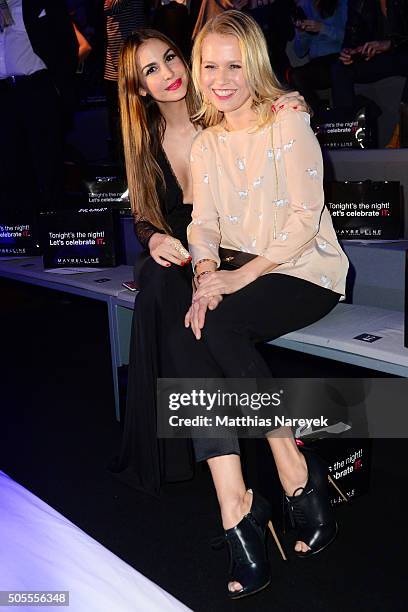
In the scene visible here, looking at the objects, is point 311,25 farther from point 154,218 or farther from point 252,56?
point 252,56

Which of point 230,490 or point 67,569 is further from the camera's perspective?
point 230,490

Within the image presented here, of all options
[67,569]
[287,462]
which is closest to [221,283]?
[287,462]

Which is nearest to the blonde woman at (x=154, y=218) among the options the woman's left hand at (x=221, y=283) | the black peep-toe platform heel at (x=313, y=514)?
the woman's left hand at (x=221, y=283)

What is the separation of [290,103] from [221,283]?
1.86ft

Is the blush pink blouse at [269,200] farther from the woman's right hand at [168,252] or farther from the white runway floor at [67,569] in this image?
the white runway floor at [67,569]

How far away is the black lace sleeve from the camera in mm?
2628

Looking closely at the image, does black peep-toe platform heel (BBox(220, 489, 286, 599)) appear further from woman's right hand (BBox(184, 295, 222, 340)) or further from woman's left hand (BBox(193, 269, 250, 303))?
woman's left hand (BBox(193, 269, 250, 303))

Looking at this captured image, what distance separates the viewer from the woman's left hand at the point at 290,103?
7.22 feet

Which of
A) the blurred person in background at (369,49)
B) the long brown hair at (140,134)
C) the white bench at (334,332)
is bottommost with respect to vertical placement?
the white bench at (334,332)

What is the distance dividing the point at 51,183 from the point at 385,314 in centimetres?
244

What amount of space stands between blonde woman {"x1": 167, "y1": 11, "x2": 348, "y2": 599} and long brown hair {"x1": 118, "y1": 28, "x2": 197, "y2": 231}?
0.27m

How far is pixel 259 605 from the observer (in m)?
1.86

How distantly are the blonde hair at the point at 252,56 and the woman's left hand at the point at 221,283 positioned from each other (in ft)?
1.52

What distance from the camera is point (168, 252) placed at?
2.44 m
